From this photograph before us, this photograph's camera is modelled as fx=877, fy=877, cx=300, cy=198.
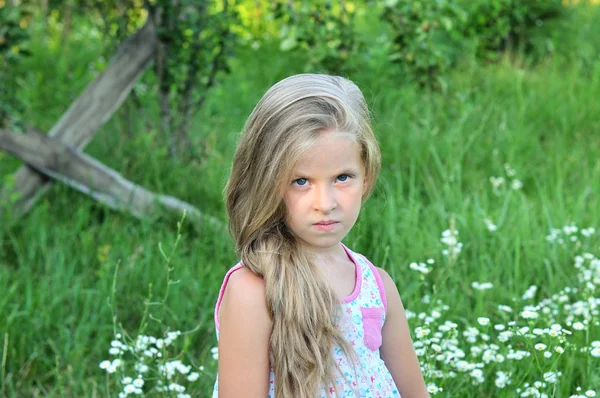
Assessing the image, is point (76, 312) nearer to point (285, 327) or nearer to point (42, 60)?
point (285, 327)

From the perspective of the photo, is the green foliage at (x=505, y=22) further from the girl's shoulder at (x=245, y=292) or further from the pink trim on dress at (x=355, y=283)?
the girl's shoulder at (x=245, y=292)

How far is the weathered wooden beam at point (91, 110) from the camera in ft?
12.6

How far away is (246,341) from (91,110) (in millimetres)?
2442

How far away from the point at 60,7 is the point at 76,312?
10.3ft

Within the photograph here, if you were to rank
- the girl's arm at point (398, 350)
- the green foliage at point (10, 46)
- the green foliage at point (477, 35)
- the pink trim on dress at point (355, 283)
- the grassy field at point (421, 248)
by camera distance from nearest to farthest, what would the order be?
the pink trim on dress at point (355, 283) → the girl's arm at point (398, 350) → the grassy field at point (421, 248) → the green foliage at point (10, 46) → the green foliage at point (477, 35)

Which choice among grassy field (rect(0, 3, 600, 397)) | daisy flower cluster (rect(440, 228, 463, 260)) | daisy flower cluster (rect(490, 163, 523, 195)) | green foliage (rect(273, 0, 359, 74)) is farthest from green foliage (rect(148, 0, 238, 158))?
daisy flower cluster (rect(440, 228, 463, 260))

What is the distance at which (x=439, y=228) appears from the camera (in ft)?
11.7

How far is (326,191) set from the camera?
174 cm

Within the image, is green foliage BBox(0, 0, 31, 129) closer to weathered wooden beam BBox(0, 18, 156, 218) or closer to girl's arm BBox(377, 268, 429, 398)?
weathered wooden beam BBox(0, 18, 156, 218)

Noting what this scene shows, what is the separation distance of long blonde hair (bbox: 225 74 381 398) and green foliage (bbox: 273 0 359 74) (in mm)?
2031

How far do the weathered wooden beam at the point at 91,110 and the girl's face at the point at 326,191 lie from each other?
2340 millimetres

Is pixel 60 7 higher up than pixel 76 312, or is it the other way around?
pixel 60 7

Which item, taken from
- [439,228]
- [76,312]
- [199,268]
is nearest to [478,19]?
[439,228]

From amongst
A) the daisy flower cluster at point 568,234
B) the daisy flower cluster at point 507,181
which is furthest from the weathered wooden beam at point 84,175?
the daisy flower cluster at point 568,234
